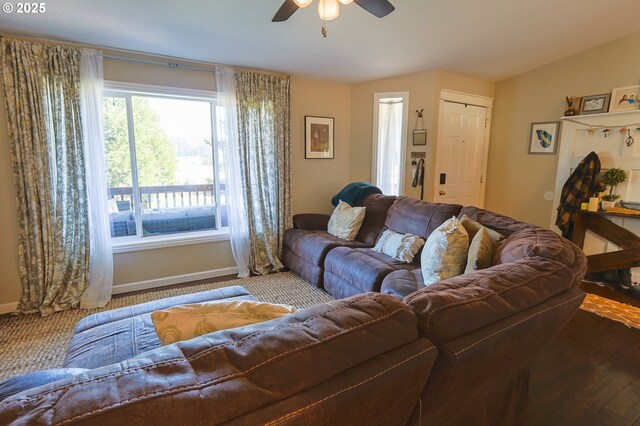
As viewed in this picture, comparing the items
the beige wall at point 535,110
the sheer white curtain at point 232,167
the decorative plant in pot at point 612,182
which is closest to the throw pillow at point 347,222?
the sheer white curtain at point 232,167

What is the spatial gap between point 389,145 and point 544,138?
2.04 meters

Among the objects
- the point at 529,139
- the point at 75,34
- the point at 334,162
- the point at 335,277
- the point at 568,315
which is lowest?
the point at 335,277

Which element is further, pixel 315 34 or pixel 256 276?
pixel 256 276

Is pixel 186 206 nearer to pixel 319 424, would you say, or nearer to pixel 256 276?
pixel 256 276

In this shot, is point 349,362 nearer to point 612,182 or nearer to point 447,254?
point 447,254

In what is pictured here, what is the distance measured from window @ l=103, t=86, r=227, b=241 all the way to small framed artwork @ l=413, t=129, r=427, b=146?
2.44m

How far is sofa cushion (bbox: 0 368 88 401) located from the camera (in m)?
0.89

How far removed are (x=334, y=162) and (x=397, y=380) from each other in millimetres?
4056

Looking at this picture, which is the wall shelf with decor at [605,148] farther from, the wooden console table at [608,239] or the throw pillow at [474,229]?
the throw pillow at [474,229]

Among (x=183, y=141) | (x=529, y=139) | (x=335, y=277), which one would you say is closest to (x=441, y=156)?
(x=529, y=139)

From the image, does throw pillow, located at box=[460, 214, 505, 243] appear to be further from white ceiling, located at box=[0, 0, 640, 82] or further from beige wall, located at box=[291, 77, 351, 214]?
beige wall, located at box=[291, 77, 351, 214]

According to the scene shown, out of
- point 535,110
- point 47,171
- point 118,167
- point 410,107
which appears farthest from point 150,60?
point 535,110

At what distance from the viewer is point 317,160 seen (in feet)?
14.9

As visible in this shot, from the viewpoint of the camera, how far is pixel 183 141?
149 inches
